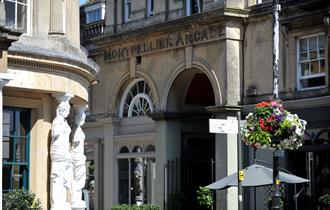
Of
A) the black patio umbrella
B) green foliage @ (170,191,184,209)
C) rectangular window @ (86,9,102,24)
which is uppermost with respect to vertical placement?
rectangular window @ (86,9,102,24)

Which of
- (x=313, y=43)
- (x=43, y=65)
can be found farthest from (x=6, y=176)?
(x=313, y=43)

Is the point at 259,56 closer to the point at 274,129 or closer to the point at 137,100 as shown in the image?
the point at 137,100

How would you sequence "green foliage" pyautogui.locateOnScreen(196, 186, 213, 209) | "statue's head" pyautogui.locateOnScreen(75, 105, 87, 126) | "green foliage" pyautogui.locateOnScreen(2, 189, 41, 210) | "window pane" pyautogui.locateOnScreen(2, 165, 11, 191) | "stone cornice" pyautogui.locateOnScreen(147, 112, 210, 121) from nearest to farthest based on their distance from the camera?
"green foliage" pyautogui.locateOnScreen(2, 189, 41, 210)
"window pane" pyautogui.locateOnScreen(2, 165, 11, 191)
"statue's head" pyautogui.locateOnScreen(75, 105, 87, 126)
"green foliage" pyautogui.locateOnScreen(196, 186, 213, 209)
"stone cornice" pyautogui.locateOnScreen(147, 112, 210, 121)

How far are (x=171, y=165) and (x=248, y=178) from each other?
1353 cm

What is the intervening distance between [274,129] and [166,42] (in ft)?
59.9

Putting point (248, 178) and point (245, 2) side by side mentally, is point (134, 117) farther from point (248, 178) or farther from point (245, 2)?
point (248, 178)

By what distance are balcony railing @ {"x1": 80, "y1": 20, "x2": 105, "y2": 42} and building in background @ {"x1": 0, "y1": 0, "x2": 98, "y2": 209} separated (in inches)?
768

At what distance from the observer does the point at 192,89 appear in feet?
125

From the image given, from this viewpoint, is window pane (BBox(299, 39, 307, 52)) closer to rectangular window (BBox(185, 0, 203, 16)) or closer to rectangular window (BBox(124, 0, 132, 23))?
→ rectangular window (BBox(185, 0, 203, 16))

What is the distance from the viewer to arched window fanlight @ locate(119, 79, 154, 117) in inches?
1529

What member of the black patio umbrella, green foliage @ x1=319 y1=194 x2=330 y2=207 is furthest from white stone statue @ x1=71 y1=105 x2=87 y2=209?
green foliage @ x1=319 y1=194 x2=330 y2=207

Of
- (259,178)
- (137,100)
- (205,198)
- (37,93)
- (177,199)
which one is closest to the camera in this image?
(37,93)

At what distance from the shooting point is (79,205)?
75.5ft

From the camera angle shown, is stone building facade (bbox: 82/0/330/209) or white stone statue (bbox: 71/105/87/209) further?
stone building facade (bbox: 82/0/330/209)
